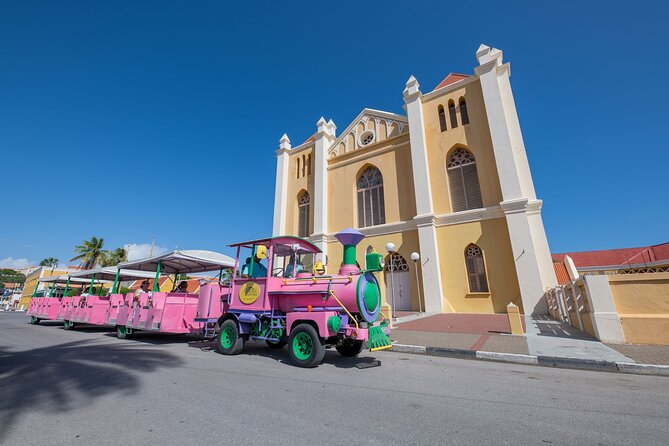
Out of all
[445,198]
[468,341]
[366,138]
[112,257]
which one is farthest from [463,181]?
[112,257]

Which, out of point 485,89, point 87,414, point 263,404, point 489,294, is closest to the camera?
point 87,414

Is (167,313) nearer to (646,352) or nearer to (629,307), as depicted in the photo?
(646,352)

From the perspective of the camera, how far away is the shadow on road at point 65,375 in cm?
343

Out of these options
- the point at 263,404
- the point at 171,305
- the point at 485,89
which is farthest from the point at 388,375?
the point at 485,89

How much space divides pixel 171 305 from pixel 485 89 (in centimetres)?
1818

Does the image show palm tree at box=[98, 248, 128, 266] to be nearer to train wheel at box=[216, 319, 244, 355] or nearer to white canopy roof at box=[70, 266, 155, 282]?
white canopy roof at box=[70, 266, 155, 282]

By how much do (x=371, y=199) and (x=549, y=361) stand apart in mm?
14844

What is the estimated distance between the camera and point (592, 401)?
138 inches

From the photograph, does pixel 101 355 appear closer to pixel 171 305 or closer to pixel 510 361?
pixel 171 305

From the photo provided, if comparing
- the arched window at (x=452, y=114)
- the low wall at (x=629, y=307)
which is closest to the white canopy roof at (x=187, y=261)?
the low wall at (x=629, y=307)

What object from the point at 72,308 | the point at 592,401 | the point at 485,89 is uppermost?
the point at 485,89

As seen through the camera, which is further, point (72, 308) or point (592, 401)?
point (72, 308)

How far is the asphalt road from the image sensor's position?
2.60m

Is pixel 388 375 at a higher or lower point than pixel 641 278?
lower
